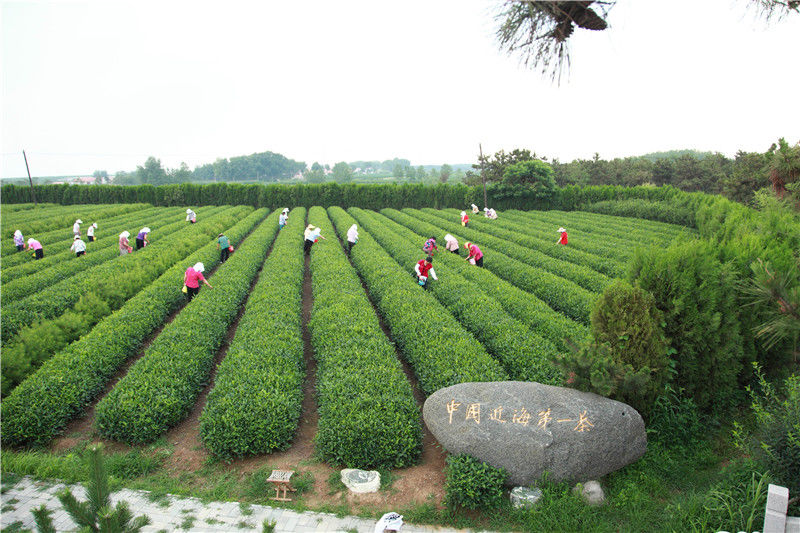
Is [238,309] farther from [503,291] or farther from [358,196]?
[358,196]

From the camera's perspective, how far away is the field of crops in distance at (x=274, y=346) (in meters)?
6.11

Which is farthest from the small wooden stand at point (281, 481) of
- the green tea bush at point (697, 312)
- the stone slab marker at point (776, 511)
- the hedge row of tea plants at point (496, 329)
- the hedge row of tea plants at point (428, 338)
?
the green tea bush at point (697, 312)

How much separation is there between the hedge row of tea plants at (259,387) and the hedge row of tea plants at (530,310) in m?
4.32

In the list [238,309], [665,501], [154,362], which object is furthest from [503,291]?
[154,362]

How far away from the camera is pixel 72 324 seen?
30.8 ft

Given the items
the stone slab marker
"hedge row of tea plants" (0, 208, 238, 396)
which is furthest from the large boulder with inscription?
"hedge row of tea plants" (0, 208, 238, 396)

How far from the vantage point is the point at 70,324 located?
9359 millimetres

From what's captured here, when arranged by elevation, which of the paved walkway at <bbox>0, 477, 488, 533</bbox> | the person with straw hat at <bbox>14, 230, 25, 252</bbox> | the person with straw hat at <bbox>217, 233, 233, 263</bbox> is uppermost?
the person with straw hat at <bbox>14, 230, 25, 252</bbox>

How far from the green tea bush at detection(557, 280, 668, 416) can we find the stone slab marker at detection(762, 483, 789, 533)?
1564 mm

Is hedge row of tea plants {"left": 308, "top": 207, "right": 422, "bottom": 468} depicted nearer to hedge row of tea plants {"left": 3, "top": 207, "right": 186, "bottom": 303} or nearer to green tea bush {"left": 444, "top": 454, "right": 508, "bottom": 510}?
green tea bush {"left": 444, "top": 454, "right": 508, "bottom": 510}

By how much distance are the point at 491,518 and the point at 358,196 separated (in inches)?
1656

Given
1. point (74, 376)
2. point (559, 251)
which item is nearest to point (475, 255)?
point (559, 251)

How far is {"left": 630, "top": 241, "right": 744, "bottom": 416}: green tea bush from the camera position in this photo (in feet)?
20.1

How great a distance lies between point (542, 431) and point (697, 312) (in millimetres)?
3108
